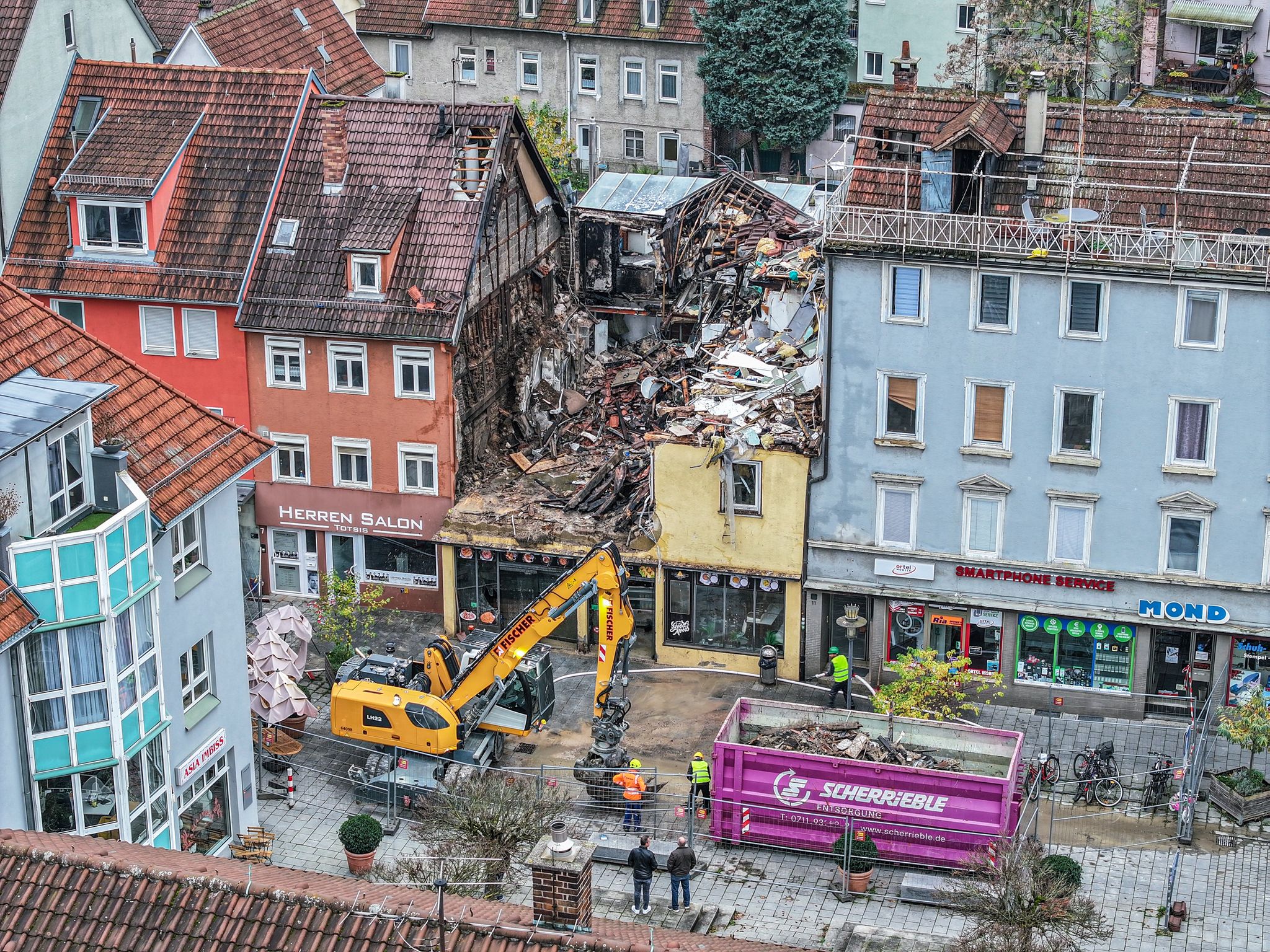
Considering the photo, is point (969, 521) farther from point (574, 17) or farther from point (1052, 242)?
point (574, 17)

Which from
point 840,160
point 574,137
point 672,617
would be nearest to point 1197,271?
point 672,617

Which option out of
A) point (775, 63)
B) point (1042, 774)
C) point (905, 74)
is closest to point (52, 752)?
point (1042, 774)

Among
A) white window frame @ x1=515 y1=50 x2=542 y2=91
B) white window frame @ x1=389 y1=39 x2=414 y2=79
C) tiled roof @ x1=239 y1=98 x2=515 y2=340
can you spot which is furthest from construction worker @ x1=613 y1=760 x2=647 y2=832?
white window frame @ x1=389 y1=39 x2=414 y2=79

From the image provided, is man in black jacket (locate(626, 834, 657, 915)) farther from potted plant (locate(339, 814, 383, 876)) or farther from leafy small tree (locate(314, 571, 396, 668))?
leafy small tree (locate(314, 571, 396, 668))

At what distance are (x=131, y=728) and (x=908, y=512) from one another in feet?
81.3

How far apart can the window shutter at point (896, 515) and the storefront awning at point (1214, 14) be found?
122 ft

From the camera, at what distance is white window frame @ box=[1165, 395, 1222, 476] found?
52.6 metres

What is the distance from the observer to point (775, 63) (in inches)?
3465

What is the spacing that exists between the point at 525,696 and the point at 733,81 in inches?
1716

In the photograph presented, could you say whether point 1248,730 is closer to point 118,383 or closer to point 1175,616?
point 1175,616

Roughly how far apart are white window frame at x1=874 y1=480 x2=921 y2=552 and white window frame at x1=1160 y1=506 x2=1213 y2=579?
701 cm

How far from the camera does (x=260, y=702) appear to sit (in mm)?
53562

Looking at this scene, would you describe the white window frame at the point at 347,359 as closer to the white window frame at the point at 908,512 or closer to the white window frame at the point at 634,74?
the white window frame at the point at 908,512

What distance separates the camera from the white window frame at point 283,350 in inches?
2388
